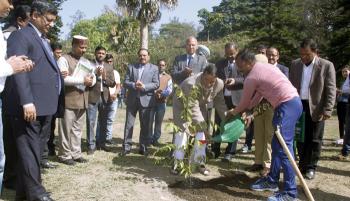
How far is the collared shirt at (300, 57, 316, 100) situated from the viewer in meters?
5.93

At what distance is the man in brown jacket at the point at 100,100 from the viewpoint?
7254mm

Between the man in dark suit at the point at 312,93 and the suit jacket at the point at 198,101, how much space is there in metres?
1.18

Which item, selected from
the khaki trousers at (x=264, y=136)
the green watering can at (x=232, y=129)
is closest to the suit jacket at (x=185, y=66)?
the khaki trousers at (x=264, y=136)

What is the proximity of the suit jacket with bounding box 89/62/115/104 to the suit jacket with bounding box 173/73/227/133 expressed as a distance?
191 centimetres

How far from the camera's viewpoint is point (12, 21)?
525 cm

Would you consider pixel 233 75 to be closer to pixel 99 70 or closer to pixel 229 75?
pixel 229 75

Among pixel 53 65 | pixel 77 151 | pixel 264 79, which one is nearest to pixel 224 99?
pixel 264 79

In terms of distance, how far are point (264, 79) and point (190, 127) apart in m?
1.26

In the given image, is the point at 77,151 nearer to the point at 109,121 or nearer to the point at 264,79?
the point at 109,121

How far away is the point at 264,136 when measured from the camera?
20.4 feet

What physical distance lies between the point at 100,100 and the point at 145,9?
55.7 feet

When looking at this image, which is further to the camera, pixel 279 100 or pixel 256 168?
pixel 256 168

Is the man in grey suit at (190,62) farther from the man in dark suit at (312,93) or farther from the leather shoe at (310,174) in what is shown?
the leather shoe at (310,174)

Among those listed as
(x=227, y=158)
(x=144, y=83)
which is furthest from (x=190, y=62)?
(x=227, y=158)
